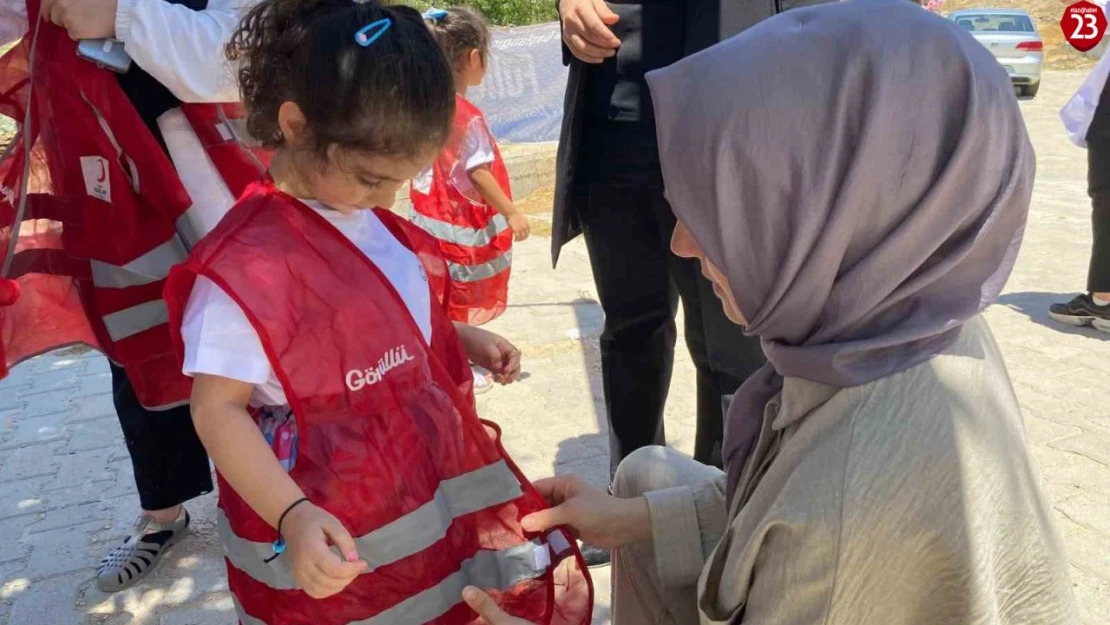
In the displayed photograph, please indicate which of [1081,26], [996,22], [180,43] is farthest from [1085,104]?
[996,22]

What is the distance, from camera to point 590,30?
219 cm

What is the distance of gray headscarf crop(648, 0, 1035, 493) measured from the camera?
1.22 m

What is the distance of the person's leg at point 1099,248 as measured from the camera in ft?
14.3

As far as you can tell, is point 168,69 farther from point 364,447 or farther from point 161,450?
point 161,450

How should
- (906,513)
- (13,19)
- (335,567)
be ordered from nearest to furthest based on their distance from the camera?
(906,513), (335,567), (13,19)

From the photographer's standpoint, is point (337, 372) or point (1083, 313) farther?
point (1083, 313)

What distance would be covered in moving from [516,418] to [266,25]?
2183mm

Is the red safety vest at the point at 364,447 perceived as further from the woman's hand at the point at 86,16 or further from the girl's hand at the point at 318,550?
the woman's hand at the point at 86,16

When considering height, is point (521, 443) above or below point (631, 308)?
below

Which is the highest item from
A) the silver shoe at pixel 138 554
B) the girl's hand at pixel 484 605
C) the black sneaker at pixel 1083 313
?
the girl's hand at pixel 484 605

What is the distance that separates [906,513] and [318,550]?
77 centimetres

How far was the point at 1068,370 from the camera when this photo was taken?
394 cm

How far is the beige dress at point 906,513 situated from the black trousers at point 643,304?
3.26 feet

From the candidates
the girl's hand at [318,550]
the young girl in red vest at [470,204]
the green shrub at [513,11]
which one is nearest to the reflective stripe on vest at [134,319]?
the girl's hand at [318,550]
